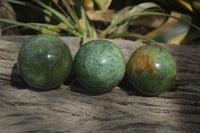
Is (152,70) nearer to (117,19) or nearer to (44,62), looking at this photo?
(44,62)

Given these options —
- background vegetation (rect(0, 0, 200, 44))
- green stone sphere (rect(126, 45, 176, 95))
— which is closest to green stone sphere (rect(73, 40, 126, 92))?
green stone sphere (rect(126, 45, 176, 95))

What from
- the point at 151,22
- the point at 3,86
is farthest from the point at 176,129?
the point at 151,22

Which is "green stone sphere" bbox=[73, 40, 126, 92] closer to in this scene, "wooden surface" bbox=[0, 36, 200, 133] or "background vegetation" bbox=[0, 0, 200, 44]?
"wooden surface" bbox=[0, 36, 200, 133]

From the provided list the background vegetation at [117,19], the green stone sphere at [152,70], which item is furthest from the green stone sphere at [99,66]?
the background vegetation at [117,19]

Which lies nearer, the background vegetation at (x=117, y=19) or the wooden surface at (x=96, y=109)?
the wooden surface at (x=96, y=109)

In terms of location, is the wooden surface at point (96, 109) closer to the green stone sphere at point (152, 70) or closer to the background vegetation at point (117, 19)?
the green stone sphere at point (152, 70)
